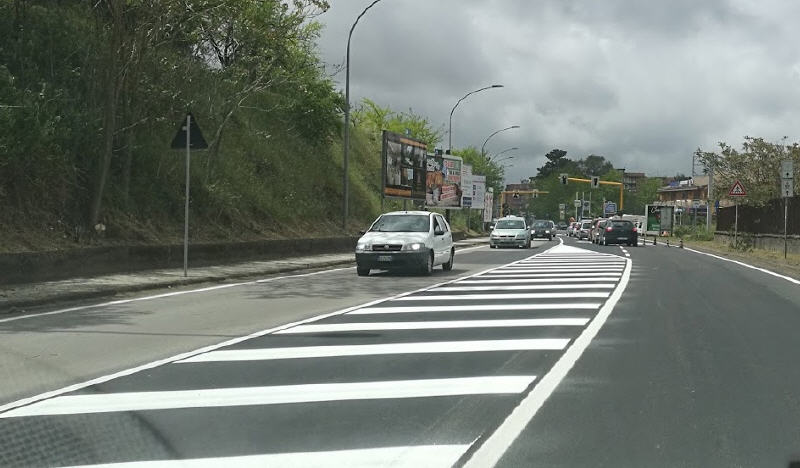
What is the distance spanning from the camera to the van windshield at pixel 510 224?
139 ft

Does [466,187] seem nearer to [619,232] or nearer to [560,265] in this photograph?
[619,232]

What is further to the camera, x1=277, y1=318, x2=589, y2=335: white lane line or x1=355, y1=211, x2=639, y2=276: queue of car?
x1=355, y1=211, x2=639, y2=276: queue of car

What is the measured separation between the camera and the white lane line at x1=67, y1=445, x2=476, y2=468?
4684 millimetres

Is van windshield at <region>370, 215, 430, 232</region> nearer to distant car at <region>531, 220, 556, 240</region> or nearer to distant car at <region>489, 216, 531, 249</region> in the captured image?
distant car at <region>489, 216, 531, 249</region>

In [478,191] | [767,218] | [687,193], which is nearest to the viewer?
[767,218]

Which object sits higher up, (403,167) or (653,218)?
(403,167)

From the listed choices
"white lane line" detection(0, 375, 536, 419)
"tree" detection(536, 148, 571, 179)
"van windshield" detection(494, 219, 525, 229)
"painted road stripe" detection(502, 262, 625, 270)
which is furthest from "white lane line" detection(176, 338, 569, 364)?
"tree" detection(536, 148, 571, 179)

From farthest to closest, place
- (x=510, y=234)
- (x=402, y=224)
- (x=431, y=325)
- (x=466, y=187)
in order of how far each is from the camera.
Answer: (x=466, y=187) < (x=510, y=234) < (x=402, y=224) < (x=431, y=325)

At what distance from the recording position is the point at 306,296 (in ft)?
49.2

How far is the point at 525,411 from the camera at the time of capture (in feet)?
19.6

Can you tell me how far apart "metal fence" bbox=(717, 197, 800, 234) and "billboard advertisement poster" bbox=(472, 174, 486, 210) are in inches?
749

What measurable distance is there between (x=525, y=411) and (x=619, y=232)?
42226mm

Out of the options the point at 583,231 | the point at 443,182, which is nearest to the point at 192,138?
the point at 443,182

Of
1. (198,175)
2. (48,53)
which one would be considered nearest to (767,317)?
(48,53)
